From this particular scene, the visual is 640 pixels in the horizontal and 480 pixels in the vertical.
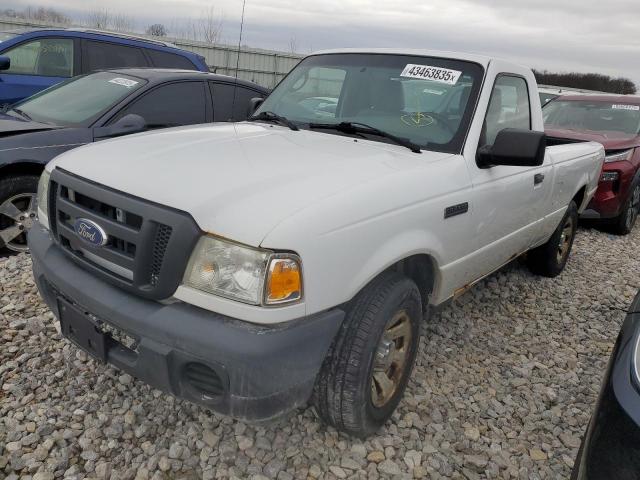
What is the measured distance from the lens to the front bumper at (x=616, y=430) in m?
1.57

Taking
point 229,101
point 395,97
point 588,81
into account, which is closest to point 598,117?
point 229,101

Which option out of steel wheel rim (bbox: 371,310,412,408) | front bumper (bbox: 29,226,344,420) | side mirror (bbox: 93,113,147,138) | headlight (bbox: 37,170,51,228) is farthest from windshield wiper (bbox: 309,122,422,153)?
side mirror (bbox: 93,113,147,138)

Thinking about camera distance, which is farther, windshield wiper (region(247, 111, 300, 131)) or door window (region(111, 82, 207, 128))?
door window (region(111, 82, 207, 128))

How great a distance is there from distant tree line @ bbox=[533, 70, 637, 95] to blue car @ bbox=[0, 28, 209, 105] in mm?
27012

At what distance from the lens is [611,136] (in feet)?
22.9

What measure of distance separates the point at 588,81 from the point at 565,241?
30.7 metres

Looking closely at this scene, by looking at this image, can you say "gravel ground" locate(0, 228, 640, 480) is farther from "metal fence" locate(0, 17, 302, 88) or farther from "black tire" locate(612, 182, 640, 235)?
"metal fence" locate(0, 17, 302, 88)

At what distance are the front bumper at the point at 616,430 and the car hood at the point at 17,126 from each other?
4146 millimetres

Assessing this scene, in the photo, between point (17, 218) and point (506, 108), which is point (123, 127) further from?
point (506, 108)

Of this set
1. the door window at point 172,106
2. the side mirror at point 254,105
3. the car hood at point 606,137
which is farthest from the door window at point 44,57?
the car hood at point 606,137

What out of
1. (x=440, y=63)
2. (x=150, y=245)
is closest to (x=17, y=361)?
(x=150, y=245)

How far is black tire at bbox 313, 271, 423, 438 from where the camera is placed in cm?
217

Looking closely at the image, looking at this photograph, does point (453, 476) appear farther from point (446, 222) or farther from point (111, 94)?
point (111, 94)

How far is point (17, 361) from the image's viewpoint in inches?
113
